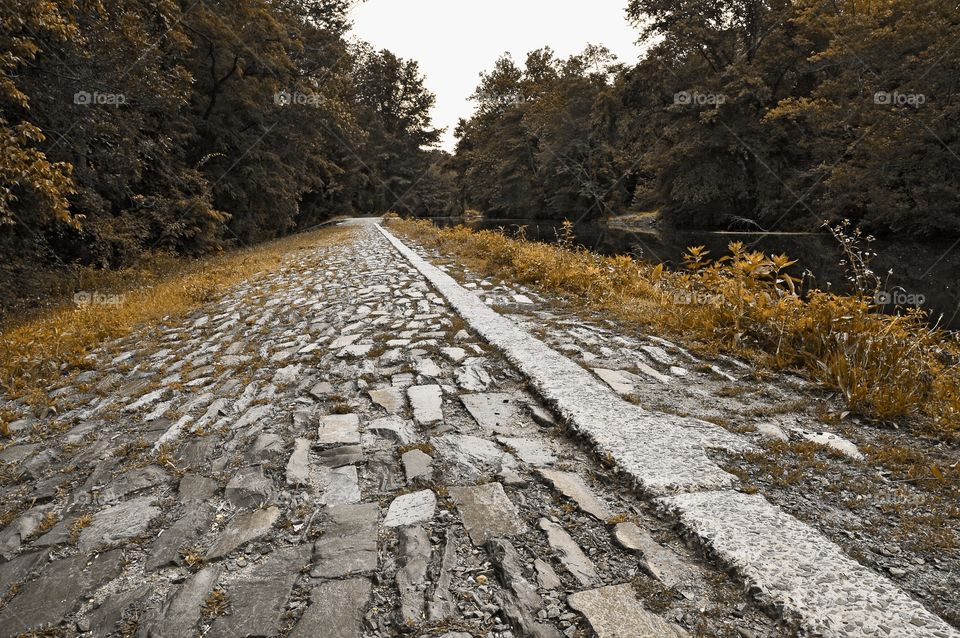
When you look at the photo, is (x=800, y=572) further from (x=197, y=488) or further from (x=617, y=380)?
(x=197, y=488)

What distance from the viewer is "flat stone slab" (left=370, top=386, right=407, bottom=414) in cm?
291

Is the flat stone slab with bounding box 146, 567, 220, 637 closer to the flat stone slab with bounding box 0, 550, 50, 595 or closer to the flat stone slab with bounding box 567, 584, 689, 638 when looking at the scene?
the flat stone slab with bounding box 0, 550, 50, 595

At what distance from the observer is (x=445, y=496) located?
79.1 inches

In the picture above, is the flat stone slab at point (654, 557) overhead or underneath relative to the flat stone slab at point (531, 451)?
underneath

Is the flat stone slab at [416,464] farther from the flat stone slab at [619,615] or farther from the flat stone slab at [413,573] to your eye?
the flat stone slab at [619,615]

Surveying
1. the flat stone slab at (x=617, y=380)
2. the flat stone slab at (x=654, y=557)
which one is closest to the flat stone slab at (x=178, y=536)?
the flat stone slab at (x=654, y=557)

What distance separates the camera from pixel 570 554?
165cm

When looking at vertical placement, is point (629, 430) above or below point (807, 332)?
below

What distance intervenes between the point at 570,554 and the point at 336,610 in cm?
80

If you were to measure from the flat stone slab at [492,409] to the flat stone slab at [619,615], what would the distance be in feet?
3.83

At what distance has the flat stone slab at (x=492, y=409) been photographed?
8.75 feet
